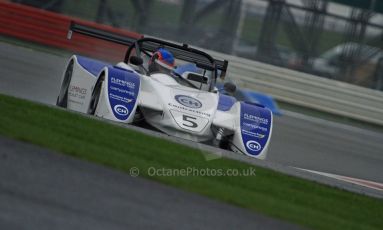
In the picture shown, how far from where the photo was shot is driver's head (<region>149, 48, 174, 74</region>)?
11391mm

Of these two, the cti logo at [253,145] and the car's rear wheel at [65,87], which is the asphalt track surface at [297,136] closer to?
the cti logo at [253,145]

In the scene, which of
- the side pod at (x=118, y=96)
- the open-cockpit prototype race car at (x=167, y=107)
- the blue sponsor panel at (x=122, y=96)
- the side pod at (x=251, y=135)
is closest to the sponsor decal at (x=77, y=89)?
the open-cockpit prototype race car at (x=167, y=107)

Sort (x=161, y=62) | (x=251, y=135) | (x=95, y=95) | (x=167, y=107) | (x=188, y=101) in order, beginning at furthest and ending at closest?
(x=161, y=62), (x=95, y=95), (x=188, y=101), (x=251, y=135), (x=167, y=107)

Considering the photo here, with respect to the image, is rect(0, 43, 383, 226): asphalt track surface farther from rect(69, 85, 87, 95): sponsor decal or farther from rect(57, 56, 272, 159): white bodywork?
rect(69, 85, 87, 95): sponsor decal

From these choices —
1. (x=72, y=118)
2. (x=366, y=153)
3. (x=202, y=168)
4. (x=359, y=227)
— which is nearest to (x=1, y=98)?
(x=72, y=118)

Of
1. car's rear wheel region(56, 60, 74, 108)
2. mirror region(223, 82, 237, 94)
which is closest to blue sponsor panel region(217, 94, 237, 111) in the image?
mirror region(223, 82, 237, 94)

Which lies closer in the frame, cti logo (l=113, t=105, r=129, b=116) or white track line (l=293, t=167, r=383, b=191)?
cti logo (l=113, t=105, r=129, b=116)

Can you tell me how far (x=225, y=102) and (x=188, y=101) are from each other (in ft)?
2.47

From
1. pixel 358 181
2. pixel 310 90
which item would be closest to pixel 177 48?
pixel 358 181

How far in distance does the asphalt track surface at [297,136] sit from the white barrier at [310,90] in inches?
50.6

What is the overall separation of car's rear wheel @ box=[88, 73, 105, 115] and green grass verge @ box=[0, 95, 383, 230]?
780 mm

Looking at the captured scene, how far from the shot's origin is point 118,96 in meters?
9.85

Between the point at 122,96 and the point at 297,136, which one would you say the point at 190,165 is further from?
the point at 297,136

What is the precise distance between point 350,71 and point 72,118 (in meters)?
11.3
